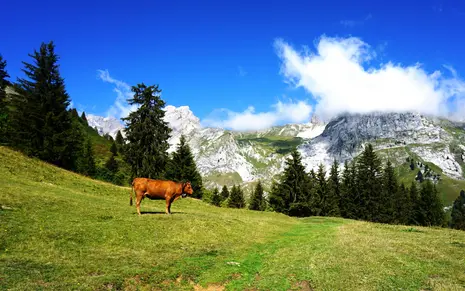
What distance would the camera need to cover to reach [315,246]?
65.2 ft

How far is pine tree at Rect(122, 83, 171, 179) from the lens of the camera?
189 feet

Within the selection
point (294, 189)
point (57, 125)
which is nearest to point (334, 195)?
point (294, 189)

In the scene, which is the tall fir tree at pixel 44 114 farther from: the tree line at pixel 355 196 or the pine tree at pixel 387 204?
the pine tree at pixel 387 204

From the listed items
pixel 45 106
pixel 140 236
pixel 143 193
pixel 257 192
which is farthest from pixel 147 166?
pixel 257 192

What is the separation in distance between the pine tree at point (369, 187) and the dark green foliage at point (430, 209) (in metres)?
18.3

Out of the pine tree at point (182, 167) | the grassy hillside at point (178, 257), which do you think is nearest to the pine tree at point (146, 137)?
the pine tree at point (182, 167)

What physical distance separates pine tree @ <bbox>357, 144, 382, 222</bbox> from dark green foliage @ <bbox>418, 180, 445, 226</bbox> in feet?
60.2

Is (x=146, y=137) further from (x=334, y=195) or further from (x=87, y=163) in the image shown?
(x=334, y=195)

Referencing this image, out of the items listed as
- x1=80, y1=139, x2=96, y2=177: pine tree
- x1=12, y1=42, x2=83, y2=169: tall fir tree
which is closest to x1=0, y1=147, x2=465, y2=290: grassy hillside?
x1=12, y1=42, x2=83, y2=169: tall fir tree

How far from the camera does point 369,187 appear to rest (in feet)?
266

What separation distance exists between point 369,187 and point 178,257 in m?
76.2

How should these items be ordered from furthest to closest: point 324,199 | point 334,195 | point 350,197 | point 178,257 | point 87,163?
1. point 87,163
2. point 334,195
3. point 350,197
4. point 324,199
5. point 178,257

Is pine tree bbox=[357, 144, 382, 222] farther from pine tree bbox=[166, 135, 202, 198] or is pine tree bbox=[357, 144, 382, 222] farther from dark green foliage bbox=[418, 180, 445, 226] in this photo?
pine tree bbox=[166, 135, 202, 198]

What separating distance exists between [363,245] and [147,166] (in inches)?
1778
